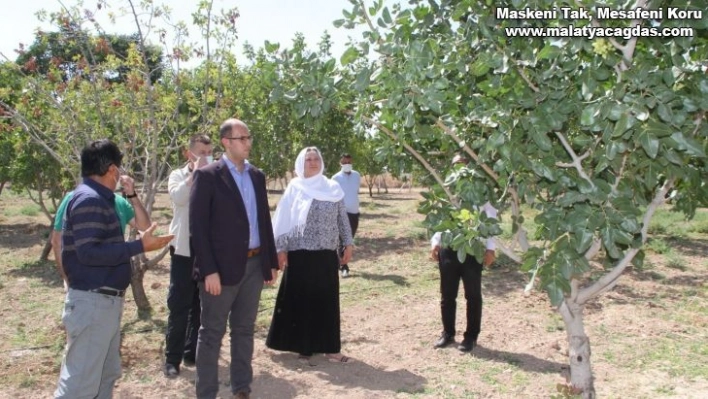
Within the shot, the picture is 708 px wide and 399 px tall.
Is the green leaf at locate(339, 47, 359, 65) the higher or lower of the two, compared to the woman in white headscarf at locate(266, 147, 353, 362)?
higher

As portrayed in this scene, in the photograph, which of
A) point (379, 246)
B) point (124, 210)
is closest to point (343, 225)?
point (124, 210)

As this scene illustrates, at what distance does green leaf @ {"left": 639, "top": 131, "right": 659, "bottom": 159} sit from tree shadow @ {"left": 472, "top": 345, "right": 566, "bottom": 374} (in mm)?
3012

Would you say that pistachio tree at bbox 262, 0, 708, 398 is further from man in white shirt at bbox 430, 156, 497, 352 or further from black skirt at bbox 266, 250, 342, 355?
black skirt at bbox 266, 250, 342, 355

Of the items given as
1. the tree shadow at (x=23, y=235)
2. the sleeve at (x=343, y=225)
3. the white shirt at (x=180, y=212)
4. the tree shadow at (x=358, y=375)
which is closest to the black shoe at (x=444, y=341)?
the tree shadow at (x=358, y=375)

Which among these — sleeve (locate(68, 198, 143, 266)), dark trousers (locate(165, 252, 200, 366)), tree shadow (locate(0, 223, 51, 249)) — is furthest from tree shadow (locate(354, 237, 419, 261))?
sleeve (locate(68, 198, 143, 266))

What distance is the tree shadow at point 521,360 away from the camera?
4.77 meters

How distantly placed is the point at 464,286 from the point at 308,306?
1385 mm

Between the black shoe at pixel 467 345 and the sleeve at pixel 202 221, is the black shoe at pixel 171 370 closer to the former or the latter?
the sleeve at pixel 202 221

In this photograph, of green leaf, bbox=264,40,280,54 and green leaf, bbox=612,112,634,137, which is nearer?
green leaf, bbox=612,112,634,137

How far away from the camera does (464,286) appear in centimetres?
514

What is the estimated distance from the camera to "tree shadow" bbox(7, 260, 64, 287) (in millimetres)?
8500

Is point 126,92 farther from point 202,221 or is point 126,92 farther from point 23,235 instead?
point 23,235

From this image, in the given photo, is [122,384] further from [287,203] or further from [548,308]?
[548,308]

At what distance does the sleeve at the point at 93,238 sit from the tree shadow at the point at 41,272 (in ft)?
19.4
